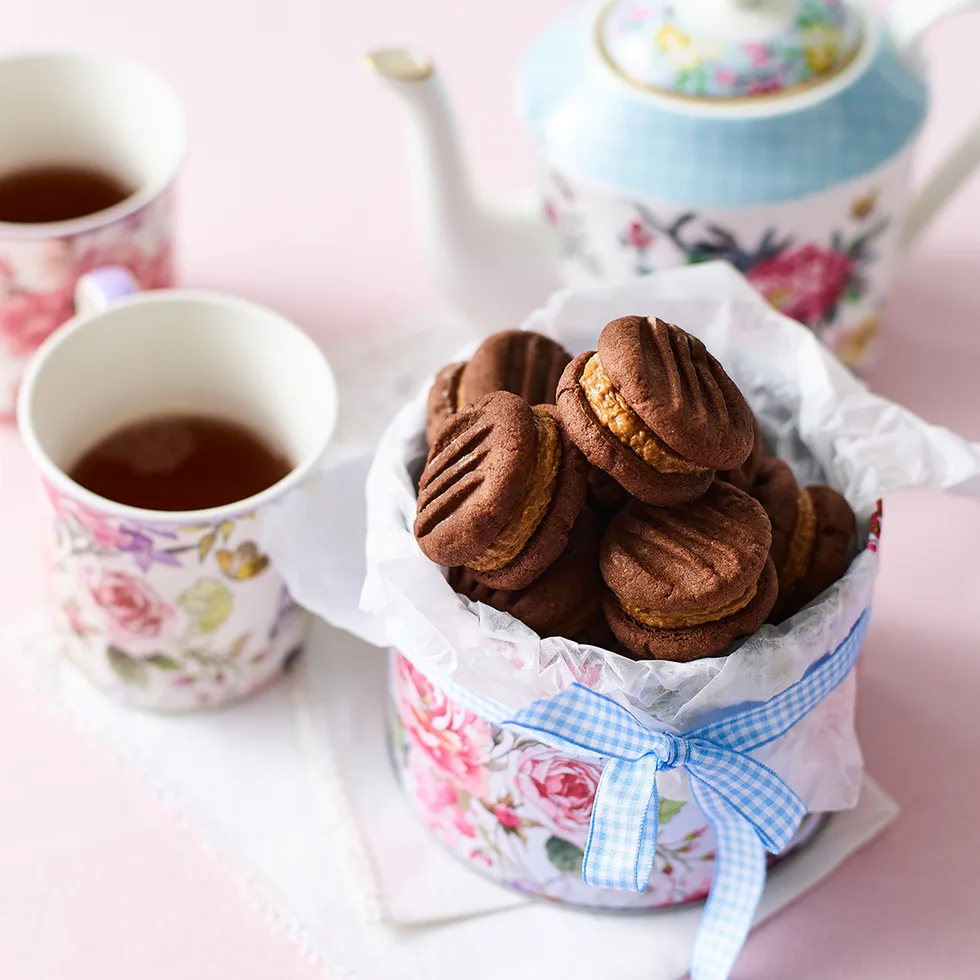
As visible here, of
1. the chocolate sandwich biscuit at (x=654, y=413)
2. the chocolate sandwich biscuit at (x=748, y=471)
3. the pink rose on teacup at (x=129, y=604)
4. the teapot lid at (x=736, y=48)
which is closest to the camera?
the chocolate sandwich biscuit at (x=654, y=413)

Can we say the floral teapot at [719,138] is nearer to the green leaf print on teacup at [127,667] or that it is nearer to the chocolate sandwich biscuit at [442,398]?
the chocolate sandwich biscuit at [442,398]

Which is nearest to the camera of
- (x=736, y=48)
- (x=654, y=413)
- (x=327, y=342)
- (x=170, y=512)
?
(x=654, y=413)

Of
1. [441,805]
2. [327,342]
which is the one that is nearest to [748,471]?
[441,805]

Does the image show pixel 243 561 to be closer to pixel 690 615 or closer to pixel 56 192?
pixel 690 615

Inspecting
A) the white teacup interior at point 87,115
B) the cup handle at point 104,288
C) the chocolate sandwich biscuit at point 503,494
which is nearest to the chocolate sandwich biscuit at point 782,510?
the chocolate sandwich biscuit at point 503,494

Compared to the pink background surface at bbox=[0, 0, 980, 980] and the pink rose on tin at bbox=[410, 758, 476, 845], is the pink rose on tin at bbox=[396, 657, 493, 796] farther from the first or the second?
the pink background surface at bbox=[0, 0, 980, 980]

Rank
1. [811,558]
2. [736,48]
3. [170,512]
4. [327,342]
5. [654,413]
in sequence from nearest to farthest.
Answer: [654,413]
[811,558]
[170,512]
[736,48]
[327,342]
